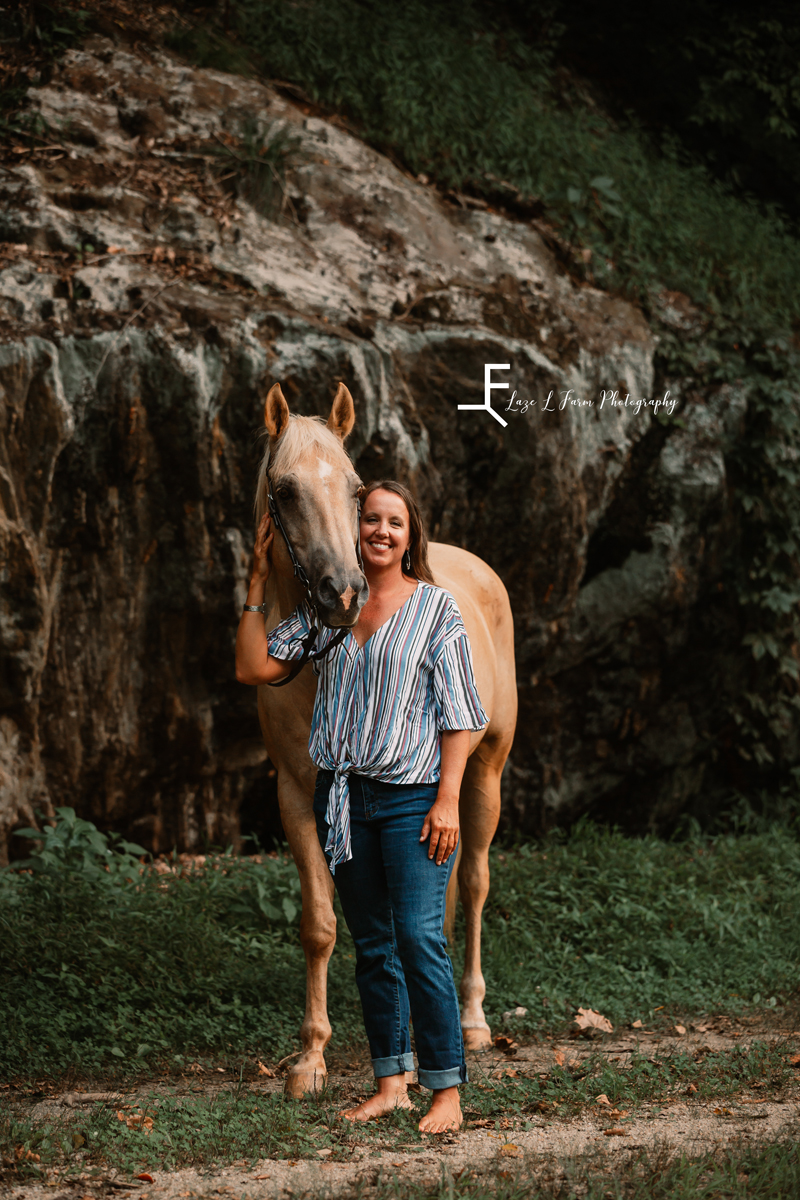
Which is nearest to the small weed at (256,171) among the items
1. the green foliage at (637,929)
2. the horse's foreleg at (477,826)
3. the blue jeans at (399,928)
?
the horse's foreleg at (477,826)

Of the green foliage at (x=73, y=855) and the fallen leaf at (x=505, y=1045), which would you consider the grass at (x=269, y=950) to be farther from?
the fallen leaf at (x=505, y=1045)

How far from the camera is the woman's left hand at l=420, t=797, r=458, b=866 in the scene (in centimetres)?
316

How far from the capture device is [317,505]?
11.4ft

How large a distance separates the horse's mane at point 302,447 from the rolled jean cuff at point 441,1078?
1.99 m

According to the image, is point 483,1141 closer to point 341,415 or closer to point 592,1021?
point 592,1021

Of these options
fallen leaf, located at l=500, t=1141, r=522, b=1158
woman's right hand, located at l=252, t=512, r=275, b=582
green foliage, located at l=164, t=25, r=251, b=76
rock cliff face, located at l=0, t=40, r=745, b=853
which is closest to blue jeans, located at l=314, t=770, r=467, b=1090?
fallen leaf, located at l=500, t=1141, r=522, b=1158

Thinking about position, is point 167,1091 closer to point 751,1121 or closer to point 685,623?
point 751,1121

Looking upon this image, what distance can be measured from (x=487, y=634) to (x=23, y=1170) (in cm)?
311

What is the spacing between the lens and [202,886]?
5391mm

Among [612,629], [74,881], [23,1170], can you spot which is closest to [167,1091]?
[23,1170]

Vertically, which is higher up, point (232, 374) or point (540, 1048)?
point (232, 374)

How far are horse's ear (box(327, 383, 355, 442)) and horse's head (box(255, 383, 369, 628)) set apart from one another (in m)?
0.07

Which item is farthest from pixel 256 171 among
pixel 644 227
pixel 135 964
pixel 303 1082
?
pixel 303 1082

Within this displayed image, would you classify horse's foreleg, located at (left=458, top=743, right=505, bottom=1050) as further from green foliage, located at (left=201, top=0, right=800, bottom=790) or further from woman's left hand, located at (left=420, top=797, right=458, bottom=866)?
green foliage, located at (left=201, top=0, right=800, bottom=790)
